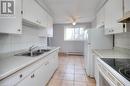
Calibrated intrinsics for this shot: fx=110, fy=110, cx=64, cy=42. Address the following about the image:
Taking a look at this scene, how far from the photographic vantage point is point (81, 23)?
7.52 m

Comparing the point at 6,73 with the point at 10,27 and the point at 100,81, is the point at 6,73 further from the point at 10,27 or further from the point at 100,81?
the point at 100,81

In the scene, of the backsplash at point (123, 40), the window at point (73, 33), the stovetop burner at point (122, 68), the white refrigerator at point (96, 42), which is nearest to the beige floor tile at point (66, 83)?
the white refrigerator at point (96, 42)

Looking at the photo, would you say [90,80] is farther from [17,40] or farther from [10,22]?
[10,22]

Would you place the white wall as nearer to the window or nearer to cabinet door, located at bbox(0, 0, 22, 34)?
the window

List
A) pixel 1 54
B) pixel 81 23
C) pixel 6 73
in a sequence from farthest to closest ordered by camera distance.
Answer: pixel 81 23 → pixel 1 54 → pixel 6 73

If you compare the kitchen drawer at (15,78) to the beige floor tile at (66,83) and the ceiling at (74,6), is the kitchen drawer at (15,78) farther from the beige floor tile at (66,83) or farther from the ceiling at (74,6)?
the ceiling at (74,6)

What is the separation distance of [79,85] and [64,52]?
4918 mm

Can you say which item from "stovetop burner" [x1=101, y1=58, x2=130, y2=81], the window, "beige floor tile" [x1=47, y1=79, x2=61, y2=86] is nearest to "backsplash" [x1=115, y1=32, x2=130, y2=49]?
"stovetop burner" [x1=101, y1=58, x2=130, y2=81]

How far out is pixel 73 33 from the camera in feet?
25.2

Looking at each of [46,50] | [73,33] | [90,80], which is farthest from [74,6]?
[73,33]

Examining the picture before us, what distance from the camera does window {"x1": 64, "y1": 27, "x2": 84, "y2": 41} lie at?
7.61 metres

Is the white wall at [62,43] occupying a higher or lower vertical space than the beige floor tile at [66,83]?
higher

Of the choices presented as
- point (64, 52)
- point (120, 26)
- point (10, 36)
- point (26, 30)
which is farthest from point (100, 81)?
point (64, 52)

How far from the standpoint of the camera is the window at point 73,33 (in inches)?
300
